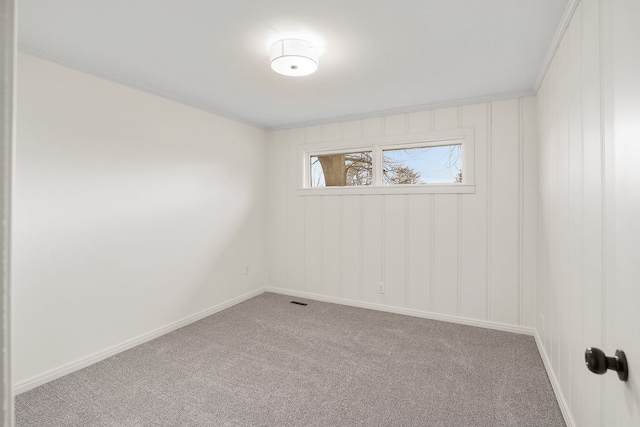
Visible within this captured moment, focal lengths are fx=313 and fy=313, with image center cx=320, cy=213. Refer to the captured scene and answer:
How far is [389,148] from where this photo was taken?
3.69 meters

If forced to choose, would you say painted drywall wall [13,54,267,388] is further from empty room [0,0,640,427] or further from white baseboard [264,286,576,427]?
white baseboard [264,286,576,427]

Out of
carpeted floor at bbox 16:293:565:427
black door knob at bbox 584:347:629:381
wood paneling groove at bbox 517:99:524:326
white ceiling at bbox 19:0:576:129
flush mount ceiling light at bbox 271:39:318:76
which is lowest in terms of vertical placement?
carpeted floor at bbox 16:293:565:427

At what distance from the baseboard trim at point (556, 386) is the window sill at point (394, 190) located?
1517 millimetres

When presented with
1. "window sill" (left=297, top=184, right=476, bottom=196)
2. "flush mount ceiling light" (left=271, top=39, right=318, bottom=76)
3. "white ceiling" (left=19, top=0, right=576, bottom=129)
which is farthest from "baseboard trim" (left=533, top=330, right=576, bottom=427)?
"flush mount ceiling light" (left=271, top=39, right=318, bottom=76)

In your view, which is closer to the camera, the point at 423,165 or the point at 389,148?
the point at 423,165

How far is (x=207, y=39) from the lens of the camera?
2.04 metres

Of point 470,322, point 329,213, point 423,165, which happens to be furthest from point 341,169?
point 470,322

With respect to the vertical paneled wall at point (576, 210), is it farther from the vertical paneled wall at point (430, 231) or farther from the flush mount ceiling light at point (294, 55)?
the flush mount ceiling light at point (294, 55)

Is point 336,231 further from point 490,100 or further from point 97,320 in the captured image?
point 97,320

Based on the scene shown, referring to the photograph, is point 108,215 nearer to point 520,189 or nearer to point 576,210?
point 576,210

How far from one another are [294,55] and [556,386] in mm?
2745

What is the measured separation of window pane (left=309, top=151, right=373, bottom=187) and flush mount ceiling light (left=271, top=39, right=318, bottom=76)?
1.87 meters

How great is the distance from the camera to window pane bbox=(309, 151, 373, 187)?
152 inches

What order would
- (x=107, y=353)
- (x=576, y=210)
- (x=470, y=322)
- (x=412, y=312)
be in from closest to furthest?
(x=576, y=210), (x=107, y=353), (x=470, y=322), (x=412, y=312)
